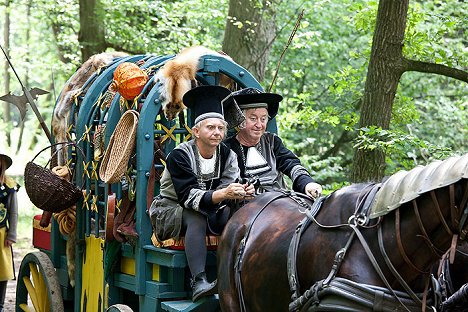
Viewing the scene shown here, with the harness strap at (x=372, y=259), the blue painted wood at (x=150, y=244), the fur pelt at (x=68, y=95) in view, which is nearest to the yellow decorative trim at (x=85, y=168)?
the blue painted wood at (x=150, y=244)

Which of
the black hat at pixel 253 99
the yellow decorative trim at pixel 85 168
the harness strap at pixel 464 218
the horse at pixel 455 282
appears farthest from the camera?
the yellow decorative trim at pixel 85 168

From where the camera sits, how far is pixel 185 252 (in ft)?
19.1

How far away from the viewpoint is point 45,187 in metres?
7.14

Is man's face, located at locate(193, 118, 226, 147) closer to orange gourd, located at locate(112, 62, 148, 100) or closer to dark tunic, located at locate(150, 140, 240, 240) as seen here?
dark tunic, located at locate(150, 140, 240, 240)

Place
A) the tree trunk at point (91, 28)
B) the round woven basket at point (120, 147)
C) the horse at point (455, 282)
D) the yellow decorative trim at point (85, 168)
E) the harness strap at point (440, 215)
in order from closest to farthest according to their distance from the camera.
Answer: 1. the harness strap at point (440, 215)
2. the horse at point (455, 282)
3. the round woven basket at point (120, 147)
4. the yellow decorative trim at point (85, 168)
5. the tree trunk at point (91, 28)

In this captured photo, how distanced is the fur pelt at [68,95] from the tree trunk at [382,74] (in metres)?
2.63

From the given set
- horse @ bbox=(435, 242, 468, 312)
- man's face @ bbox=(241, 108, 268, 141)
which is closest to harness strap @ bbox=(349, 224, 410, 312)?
horse @ bbox=(435, 242, 468, 312)

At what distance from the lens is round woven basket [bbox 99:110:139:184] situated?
20.7 feet

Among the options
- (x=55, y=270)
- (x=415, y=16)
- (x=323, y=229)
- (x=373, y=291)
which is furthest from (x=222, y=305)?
(x=415, y=16)

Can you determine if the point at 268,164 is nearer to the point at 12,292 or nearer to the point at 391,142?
the point at 391,142

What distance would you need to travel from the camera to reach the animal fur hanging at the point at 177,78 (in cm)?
625

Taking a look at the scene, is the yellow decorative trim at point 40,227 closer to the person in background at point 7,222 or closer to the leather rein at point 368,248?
the person in background at point 7,222

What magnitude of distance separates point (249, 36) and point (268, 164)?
5193 mm

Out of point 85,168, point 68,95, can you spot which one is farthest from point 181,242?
point 68,95
